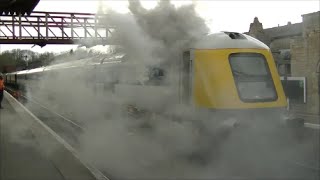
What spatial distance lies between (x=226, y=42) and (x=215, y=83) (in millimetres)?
848

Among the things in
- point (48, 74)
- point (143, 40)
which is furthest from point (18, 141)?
point (48, 74)

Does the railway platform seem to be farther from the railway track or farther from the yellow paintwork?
the yellow paintwork

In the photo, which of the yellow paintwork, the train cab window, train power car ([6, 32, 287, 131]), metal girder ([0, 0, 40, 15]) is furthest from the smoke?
→ metal girder ([0, 0, 40, 15])

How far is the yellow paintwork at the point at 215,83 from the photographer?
307 inches

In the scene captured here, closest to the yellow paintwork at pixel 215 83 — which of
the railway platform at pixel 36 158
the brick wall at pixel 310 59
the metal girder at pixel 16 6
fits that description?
the railway platform at pixel 36 158

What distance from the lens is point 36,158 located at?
311 inches

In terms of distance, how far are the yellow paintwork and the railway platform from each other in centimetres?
235

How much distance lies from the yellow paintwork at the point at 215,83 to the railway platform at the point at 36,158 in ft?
7.72

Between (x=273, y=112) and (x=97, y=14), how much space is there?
Result: 3.80 meters

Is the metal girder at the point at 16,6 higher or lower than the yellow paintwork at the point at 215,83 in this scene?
higher

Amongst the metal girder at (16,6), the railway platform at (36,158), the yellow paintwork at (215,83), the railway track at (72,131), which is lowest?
the railway track at (72,131)

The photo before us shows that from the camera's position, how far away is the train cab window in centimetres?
802

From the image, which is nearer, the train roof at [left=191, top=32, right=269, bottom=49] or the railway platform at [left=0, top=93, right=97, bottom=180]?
the railway platform at [left=0, top=93, right=97, bottom=180]

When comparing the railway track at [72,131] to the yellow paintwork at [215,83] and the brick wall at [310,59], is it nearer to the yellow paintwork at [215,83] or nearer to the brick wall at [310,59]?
the yellow paintwork at [215,83]
